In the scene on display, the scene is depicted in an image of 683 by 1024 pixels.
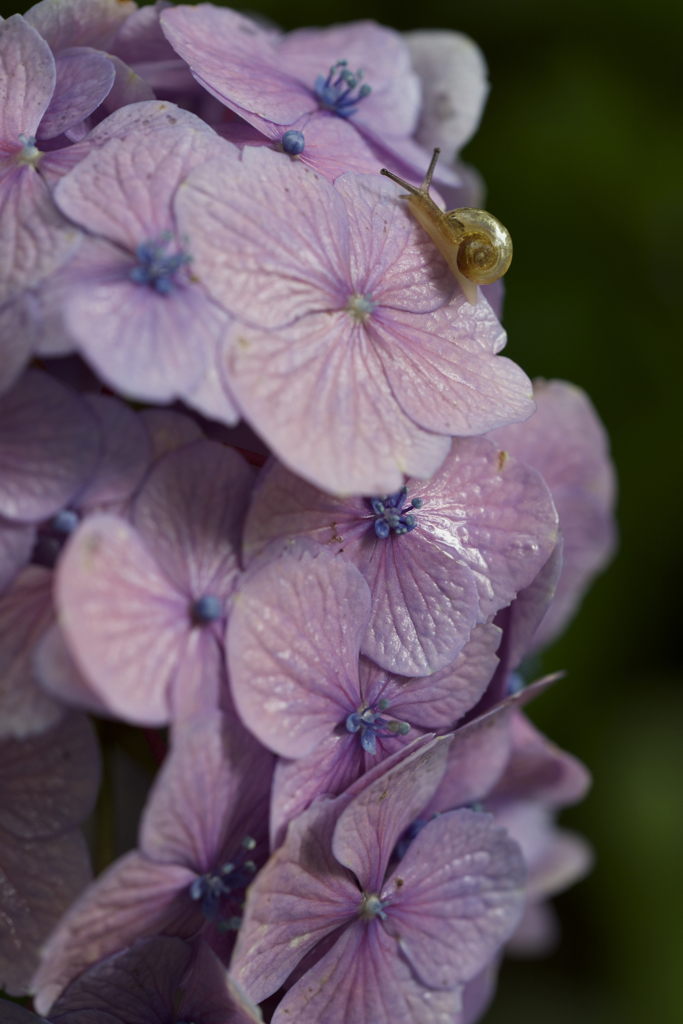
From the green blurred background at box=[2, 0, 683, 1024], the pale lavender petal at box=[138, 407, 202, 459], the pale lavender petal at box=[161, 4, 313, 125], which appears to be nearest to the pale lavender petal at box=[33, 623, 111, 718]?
the pale lavender petal at box=[138, 407, 202, 459]

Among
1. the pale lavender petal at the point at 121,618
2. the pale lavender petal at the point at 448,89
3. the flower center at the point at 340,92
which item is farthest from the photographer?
the pale lavender petal at the point at 448,89

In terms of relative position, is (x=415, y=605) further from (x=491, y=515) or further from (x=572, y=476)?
(x=572, y=476)

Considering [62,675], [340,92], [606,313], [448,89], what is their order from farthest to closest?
[606,313]
[448,89]
[340,92]
[62,675]

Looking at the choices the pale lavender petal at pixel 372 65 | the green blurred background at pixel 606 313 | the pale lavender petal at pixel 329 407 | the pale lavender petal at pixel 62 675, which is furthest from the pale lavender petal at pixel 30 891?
the green blurred background at pixel 606 313

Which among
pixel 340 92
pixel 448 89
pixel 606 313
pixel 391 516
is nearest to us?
pixel 391 516

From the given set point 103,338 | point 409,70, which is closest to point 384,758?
point 103,338

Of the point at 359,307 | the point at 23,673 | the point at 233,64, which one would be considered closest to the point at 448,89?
the point at 233,64

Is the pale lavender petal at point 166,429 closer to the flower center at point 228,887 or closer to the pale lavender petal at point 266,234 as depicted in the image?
the pale lavender petal at point 266,234
